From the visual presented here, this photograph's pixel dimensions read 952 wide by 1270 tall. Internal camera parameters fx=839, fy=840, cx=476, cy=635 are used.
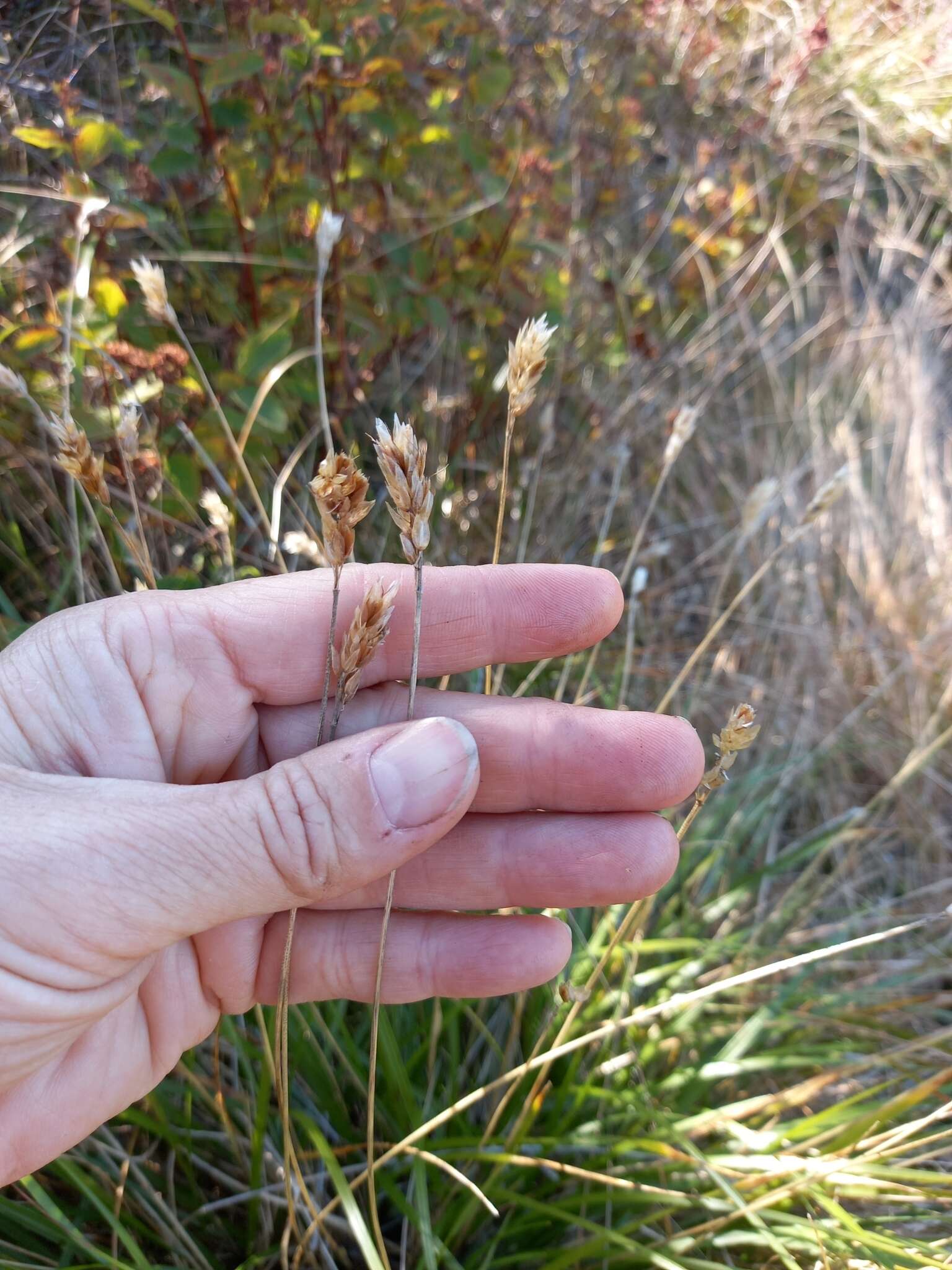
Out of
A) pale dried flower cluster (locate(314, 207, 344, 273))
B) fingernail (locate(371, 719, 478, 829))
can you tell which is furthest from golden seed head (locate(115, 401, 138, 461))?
fingernail (locate(371, 719, 478, 829))

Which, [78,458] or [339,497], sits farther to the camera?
[78,458]

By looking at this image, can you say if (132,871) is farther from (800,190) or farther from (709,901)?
(800,190)

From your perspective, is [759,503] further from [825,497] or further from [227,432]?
[227,432]

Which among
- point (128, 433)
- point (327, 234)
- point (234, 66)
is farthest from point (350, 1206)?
point (234, 66)

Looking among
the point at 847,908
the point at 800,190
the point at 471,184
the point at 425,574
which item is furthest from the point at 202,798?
the point at 800,190

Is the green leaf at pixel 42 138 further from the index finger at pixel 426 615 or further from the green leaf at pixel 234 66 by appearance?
the index finger at pixel 426 615

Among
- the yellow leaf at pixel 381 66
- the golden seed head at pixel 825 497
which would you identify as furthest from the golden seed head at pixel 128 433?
the yellow leaf at pixel 381 66
